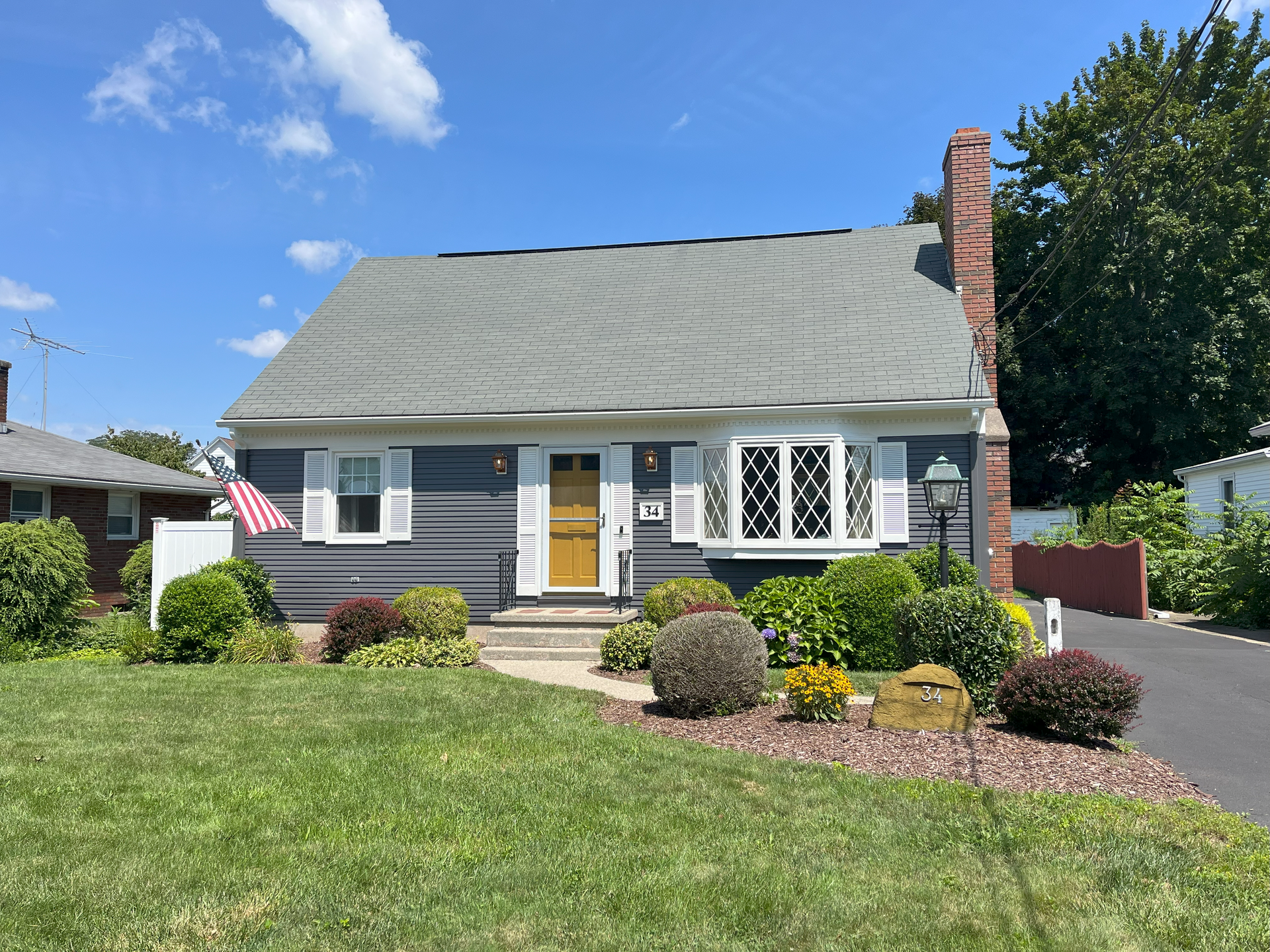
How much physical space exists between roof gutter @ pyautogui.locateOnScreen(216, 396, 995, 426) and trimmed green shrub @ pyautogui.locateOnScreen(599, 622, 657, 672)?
11.6 ft

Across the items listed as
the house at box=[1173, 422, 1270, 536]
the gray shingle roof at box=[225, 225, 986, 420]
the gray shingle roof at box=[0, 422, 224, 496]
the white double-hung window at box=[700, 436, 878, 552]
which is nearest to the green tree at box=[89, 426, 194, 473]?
the gray shingle roof at box=[0, 422, 224, 496]

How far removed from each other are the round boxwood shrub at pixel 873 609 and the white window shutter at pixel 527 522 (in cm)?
467

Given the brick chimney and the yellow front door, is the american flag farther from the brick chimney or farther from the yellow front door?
the brick chimney

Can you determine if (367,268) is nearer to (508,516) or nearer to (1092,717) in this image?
(508,516)

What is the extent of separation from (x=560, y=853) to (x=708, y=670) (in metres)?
3.09

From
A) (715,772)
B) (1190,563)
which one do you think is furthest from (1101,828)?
(1190,563)

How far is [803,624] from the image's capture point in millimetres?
9273

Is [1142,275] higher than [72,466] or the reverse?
higher

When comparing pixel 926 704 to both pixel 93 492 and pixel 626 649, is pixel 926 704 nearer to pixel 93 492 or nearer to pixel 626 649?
pixel 626 649

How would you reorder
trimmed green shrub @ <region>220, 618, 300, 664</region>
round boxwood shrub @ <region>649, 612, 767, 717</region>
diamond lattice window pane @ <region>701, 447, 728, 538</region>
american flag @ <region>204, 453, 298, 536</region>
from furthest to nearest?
american flag @ <region>204, 453, 298, 536</region>, diamond lattice window pane @ <region>701, 447, 728, 538</region>, trimmed green shrub @ <region>220, 618, 300, 664</region>, round boxwood shrub @ <region>649, 612, 767, 717</region>

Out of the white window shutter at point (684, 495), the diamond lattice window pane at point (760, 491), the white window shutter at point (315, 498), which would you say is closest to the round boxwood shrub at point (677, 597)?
the diamond lattice window pane at point (760, 491)

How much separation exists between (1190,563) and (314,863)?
697 inches

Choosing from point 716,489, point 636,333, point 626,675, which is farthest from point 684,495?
point 626,675

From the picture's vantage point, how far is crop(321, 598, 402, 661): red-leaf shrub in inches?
394
